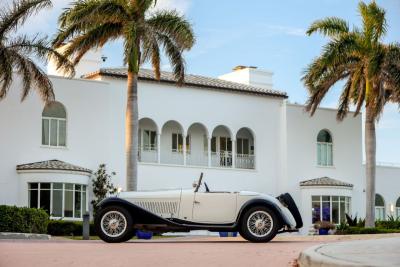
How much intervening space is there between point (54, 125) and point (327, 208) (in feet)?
52.0

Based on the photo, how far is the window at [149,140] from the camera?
40438mm

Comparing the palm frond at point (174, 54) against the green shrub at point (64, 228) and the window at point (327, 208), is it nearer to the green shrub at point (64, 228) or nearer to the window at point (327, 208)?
the green shrub at point (64, 228)

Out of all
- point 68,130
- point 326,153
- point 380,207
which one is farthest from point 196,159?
point 380,207

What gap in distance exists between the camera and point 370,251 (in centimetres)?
1037

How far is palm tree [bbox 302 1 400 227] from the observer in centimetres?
3647

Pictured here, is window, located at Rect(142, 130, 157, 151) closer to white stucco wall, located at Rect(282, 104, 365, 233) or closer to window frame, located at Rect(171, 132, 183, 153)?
window frame, located at Rect(171, 132, 183, 153)

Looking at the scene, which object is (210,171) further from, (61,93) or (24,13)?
(24,13)

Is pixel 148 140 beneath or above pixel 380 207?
above

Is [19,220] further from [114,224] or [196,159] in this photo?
[196,159]

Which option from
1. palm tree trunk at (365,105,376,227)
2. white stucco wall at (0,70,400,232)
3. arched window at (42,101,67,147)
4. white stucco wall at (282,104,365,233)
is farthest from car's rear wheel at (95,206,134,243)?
white stucco wall at (282,104,365,233)

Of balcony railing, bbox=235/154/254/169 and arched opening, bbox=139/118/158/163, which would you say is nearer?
arched opening, bbox=139/118/158/163

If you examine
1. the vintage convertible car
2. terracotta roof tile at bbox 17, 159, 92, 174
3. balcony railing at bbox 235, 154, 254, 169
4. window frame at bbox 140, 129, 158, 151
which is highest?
window frame at bbox 140, 129, 158, 151

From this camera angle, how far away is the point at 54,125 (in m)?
36.8

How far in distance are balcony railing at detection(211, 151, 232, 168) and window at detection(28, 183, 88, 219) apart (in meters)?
8.95
